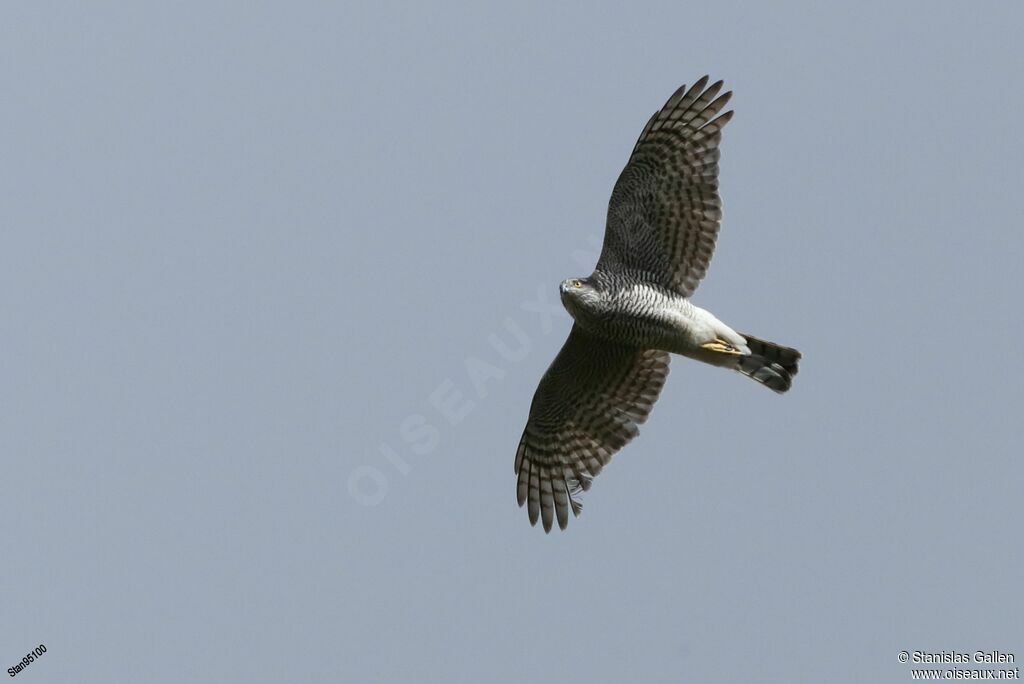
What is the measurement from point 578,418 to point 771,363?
214 centimetres

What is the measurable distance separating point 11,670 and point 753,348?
26.7 feet

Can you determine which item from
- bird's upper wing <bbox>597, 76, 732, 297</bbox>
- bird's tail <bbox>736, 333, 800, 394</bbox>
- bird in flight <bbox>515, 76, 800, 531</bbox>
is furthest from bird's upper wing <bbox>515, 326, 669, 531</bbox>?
bird's upper wing <bbox>597, 76, 732, 297</bbox>

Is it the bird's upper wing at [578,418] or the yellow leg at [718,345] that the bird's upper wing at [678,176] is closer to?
the yellow leg at [718,345]

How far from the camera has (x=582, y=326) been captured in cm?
1712

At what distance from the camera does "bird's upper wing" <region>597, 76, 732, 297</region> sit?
1683cm

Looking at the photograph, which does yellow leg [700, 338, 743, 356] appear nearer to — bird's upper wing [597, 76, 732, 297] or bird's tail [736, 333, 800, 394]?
bird's tail [736, 333, 800, 394]

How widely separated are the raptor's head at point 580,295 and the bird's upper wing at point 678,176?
67 centimetres

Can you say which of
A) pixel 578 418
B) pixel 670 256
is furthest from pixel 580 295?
pixel 578 418

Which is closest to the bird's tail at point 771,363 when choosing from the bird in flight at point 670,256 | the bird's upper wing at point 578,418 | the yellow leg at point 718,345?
the bird in flight at point 670,256

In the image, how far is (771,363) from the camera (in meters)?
17.2

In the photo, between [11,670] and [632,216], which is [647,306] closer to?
[632,216]

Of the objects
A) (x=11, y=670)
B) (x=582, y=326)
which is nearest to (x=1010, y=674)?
(x=582, y=326)

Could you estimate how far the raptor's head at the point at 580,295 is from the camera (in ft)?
54.9

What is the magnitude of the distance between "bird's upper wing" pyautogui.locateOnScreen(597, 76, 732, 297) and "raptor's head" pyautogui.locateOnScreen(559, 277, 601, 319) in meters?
0.67
